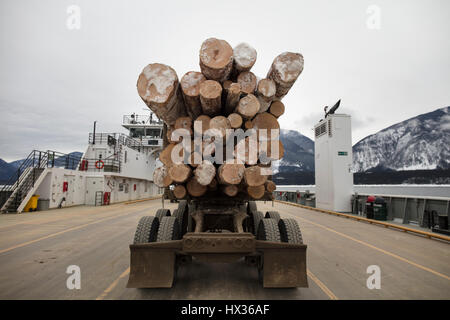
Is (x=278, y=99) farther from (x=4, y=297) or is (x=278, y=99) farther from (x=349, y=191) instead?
(x=349, y=191)

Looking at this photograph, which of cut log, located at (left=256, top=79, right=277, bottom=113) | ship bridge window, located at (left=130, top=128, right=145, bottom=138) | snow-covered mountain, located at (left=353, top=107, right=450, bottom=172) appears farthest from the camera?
snow-covered mountain, located at (left=353, top=107, right=450, bottom=172)

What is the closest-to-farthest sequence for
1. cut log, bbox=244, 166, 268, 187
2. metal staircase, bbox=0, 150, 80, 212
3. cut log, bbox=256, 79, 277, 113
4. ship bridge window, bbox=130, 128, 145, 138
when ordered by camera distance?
cut log, bbox=244, 166, 268, 187, cut log, bbox=256, 79, 277, 113, metal staircase, bbox=0, 150, 80, 212, ship bridge window, bbox=130, 128, 145, 138

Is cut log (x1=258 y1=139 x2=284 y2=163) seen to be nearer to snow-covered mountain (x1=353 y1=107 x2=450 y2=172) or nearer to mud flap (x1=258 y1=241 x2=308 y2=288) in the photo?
mud flap (x1=258 y1=241 x2=308 y2=288)

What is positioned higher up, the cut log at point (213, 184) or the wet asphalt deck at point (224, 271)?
the cut log at point (213, 184)

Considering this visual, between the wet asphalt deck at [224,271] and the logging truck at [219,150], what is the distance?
423 mm

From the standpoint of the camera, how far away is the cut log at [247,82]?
11.4ft

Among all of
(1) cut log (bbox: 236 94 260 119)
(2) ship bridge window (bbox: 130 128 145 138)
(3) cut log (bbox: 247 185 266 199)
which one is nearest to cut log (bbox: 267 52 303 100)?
(1) cut log (bbox: 236 94 260 119)

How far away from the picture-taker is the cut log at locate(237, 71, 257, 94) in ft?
11.4

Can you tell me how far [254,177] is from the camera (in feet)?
10.6

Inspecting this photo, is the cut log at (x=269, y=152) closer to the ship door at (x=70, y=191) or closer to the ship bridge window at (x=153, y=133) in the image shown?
the ship door at (x=70, y=191)

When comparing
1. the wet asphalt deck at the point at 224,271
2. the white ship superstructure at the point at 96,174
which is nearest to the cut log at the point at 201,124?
the wet asphalt deck at the point at 224,271
